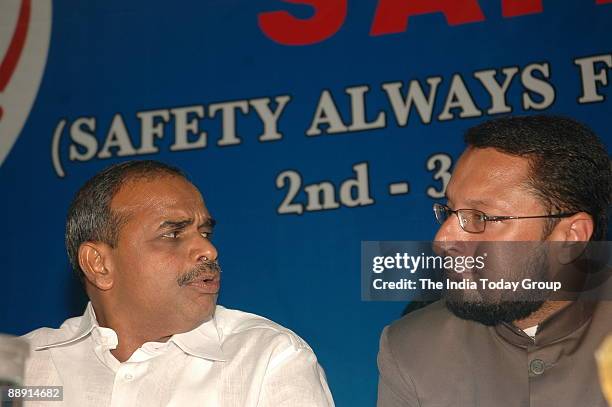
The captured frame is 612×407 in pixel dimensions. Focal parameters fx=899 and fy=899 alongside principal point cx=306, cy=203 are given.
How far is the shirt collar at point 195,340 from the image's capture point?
2107mm

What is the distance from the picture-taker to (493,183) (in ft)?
6.68

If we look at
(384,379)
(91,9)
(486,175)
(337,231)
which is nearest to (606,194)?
(486,175)

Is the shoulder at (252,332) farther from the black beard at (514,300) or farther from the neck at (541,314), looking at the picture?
the neck at (541,314)

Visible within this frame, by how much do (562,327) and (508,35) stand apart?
41.6 inches

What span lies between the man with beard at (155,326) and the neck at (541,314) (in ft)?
1.56

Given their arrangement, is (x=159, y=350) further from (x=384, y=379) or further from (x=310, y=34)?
(x=310, y=34)

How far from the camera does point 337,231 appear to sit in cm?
270

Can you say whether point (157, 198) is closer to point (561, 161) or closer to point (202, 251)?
point (202, 251)

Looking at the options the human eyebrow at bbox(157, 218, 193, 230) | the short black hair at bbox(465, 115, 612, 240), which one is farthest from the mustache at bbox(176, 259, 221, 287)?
the short black hair at bbox(465, 115, 612, 240)

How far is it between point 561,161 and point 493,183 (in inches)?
6.5

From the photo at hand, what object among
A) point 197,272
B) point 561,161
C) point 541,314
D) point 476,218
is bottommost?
point 541,314

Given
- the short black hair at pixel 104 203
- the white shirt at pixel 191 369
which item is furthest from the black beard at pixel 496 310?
the short black hair at pixel 104 203

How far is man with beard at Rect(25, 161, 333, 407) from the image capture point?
206cm

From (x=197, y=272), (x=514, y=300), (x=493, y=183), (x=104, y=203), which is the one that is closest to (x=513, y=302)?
(x=514, y=300)
